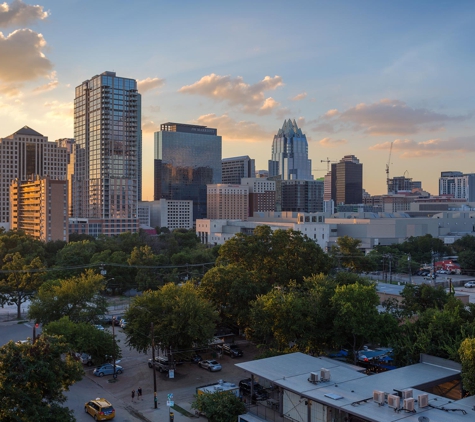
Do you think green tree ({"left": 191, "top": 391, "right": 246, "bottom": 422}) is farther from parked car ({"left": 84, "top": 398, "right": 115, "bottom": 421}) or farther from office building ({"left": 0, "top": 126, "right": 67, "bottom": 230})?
office building ({"left": 0, "top": 126, "right": 67, "bottom": 230})

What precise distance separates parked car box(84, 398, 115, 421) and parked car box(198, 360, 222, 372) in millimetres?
9600

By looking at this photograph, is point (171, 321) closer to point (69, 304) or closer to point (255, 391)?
point (255, 391)

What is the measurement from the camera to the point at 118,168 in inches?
6127

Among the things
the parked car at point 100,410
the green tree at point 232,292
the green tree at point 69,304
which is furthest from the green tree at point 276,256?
the parked car at point 100,410

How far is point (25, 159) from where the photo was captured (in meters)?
164

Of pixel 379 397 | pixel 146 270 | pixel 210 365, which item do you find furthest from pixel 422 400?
pixel 146 270

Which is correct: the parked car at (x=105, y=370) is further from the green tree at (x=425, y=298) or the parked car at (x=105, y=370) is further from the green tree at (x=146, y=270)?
the green tree at (x=146, y=270)

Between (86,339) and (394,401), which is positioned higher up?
(394,401)

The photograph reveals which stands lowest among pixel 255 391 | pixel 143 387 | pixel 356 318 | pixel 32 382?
Answer: pixel 143 387

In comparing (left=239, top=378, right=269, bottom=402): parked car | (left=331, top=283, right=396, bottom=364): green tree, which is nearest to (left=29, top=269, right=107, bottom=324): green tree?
(left=239, top=378, right=269, bottom=402): parked car

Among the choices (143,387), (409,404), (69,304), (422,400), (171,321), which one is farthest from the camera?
(69,304)

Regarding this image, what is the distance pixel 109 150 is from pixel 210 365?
423 feet

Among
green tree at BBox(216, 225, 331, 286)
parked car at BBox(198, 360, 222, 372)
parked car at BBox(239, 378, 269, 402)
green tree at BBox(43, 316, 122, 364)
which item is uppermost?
green tree at BBox(216, 225, 331, 286)

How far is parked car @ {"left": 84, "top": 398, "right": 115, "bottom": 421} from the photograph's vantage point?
2686 cm
